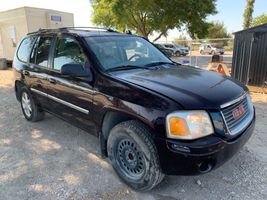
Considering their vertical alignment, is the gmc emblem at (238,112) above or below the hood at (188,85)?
below

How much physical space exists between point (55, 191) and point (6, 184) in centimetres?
66

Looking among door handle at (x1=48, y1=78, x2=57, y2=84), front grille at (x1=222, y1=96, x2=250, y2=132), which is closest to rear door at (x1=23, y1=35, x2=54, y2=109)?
door handle at (x1=48, y1=78, x2=57, y2=84)

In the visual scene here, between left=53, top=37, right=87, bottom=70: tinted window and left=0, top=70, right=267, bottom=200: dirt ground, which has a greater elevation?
left=53, top=37, right=87, bottom=70: tinted window

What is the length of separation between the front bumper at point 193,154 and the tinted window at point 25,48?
11.3 feet

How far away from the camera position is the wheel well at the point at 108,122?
280 centimetres

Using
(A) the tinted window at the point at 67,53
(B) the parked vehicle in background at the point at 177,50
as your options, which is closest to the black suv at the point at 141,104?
(A) the tinted window at the point at 67,53

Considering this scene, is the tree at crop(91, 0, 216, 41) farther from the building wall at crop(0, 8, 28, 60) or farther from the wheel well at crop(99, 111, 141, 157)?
the wheel well at crop(99, 111, 141, 157)

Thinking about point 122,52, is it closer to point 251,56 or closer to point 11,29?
point 251,56

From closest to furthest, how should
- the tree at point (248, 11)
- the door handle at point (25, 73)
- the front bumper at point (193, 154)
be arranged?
the front bumper at point (193, 154) < the door handle at point (25, 73) < the tree at point (248, 11)

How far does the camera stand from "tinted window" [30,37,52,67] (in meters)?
4.00

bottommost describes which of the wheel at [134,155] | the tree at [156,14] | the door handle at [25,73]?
the wheel at [134,155]

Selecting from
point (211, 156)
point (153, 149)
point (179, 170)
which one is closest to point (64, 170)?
point (153, 149)

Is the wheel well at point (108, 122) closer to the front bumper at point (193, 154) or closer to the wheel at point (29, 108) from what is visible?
the front bumper at point (193, 154)

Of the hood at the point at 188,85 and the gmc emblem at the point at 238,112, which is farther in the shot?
the gmc emblem at the point at 238,112
